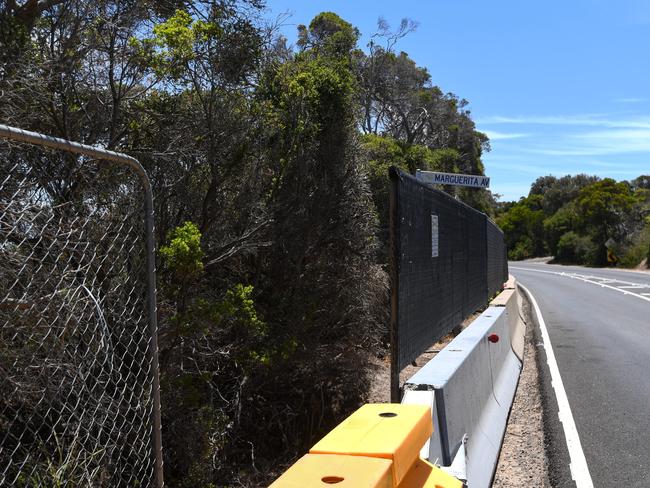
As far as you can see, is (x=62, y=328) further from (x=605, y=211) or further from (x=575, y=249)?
(x=575, y=249)

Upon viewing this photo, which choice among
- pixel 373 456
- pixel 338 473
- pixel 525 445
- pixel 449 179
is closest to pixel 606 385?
pixel 525 445

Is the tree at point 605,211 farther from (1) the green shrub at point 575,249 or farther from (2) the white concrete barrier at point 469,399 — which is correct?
(2) the white concrete barrier at point 469,399

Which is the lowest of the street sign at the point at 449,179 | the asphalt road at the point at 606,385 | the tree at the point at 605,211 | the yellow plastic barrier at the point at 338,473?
the asphalt road at the point at 606,385

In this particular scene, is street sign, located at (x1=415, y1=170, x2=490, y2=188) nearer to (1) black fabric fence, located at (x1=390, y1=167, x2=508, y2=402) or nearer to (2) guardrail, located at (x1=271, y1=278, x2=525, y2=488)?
(1) black fabric fence, located at (x1=390, y1=167, x2=508, y2=402)

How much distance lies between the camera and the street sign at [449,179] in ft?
29.3

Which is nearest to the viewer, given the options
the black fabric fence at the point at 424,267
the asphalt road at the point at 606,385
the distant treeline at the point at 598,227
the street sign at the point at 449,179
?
the black fabric fence at the point at 424,267

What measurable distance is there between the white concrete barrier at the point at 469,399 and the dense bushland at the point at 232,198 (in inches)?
83.3

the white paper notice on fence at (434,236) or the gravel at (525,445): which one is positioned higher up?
the white paper notice on fence at (434,236)

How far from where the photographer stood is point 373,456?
2.49m

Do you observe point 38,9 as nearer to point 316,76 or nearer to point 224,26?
point 224,26

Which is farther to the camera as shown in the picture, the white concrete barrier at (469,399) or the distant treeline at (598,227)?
the distant treeline at (598,227)

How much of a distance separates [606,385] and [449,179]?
371 cm

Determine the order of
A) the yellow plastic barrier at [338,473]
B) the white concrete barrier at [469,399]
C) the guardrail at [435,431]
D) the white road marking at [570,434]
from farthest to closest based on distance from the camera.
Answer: the white road marking at [570,434] → the white concrete barrier at [469,399] → the guardrail at [435,431] → the yellow plastic barrier at [338,473]

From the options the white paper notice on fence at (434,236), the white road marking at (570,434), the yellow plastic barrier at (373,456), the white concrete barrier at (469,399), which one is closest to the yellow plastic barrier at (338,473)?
the yellow plastic barrier at (373,456)
